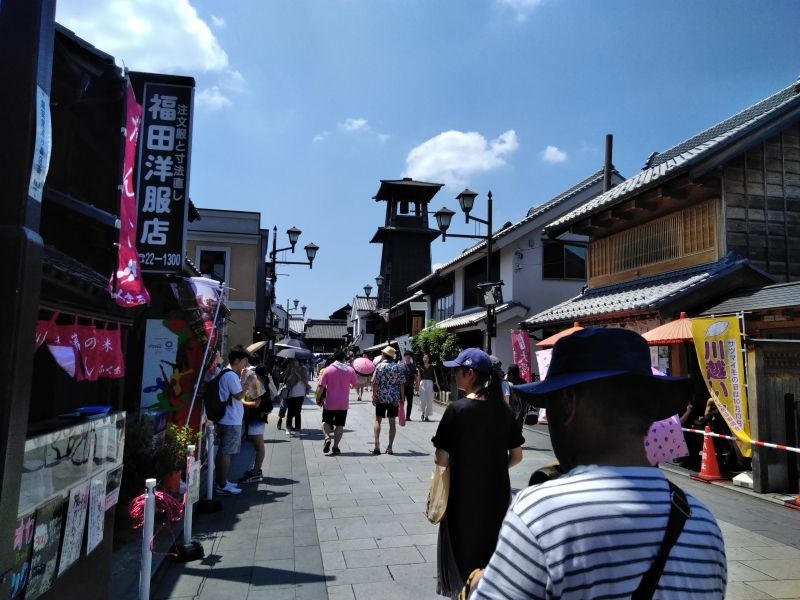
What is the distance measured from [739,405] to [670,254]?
5.05m

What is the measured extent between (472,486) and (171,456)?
13.0ft

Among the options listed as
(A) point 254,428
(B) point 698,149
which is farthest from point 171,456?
(B) point 698,149

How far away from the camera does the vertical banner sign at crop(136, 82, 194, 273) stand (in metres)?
6.72

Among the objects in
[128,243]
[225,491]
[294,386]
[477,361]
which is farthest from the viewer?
[294,386]

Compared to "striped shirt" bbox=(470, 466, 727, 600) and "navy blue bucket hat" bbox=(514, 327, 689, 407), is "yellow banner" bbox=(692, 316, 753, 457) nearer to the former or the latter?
"navy blue bucket hat" bbox=(514, 327, 689, 407)

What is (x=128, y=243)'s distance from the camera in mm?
4594

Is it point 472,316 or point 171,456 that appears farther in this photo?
point 472,316

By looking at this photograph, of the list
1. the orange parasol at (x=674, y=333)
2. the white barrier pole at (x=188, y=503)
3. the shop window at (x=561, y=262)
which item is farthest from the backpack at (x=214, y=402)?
the shop window at (x=561, y=262)

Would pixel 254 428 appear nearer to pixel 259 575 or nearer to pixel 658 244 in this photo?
pixel 259 575

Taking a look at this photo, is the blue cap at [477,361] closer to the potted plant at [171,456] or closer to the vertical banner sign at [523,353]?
the potted plant at [171,456]

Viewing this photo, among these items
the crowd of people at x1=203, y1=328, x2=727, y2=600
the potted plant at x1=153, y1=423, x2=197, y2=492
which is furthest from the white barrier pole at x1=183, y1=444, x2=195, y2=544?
the crowd of people at x1=203, y1=328, x2=727, y2=600

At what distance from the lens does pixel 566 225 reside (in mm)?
14688

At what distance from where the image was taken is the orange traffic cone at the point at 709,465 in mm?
8423

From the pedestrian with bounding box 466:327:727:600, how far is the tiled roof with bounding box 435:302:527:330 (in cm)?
1755
